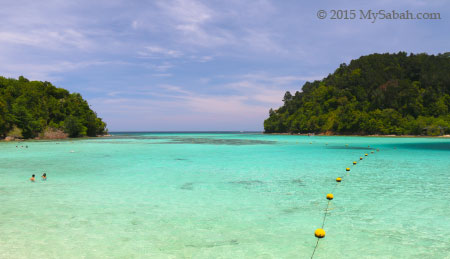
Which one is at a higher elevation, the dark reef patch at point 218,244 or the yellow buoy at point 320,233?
the yellow buoy at point 320,233

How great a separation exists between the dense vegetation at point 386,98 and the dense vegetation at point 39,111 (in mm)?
84896

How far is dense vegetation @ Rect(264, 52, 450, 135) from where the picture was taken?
9944cm

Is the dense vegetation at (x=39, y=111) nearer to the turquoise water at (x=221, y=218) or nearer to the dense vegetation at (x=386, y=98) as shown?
the turquoise water at (x=221, y=218)

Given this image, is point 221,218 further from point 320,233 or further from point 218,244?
point 320,233

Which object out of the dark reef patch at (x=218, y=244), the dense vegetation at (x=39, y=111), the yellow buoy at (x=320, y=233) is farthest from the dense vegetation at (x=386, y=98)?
the dark reef patch at (x=218, y=244)

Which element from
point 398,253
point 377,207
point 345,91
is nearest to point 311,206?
point 377,207

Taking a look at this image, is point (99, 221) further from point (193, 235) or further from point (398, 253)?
point (398, 253)

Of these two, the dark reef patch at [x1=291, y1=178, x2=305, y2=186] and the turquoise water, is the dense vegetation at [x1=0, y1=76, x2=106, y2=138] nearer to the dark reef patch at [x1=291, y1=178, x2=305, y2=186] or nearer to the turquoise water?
the turquoise water

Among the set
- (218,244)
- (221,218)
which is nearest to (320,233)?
(218,244)

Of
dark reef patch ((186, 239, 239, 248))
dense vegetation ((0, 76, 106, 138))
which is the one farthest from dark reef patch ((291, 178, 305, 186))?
dense vegetation ((0, 76, 106, 138))

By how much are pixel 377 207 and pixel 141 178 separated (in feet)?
34.3

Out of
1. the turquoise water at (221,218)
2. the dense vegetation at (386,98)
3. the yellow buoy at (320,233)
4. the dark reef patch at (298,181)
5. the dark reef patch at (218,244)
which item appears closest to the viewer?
the turquoise water at (221,218)

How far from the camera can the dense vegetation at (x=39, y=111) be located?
6331 centimetres

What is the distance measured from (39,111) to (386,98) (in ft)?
352
